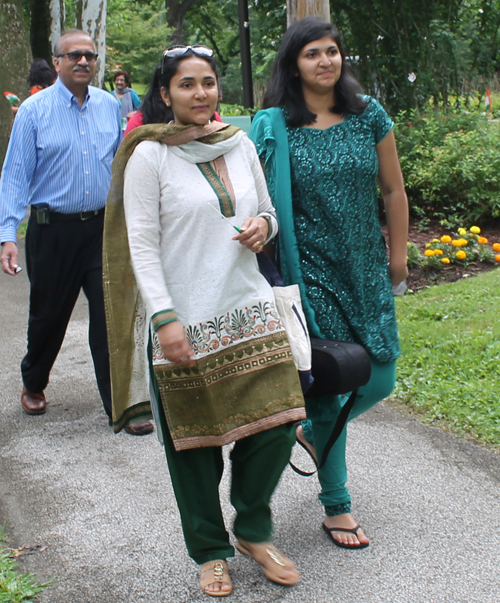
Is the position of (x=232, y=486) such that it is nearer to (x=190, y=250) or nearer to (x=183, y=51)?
(x=190, y=250)

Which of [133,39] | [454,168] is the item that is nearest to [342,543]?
[454,168]

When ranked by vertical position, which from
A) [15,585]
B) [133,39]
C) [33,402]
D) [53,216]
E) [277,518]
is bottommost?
[33,402]

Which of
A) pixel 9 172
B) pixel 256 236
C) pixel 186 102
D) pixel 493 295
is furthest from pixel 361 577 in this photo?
pixel 493 295

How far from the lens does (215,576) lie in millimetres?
2797

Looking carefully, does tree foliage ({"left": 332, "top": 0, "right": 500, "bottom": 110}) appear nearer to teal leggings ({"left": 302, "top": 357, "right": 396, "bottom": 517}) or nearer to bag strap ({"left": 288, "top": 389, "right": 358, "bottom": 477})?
teal leggings ({"left": 302, "top": 357, "right": 396, "bottom": 517})

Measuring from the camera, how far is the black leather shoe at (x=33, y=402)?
480cm

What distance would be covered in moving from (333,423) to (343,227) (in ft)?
2.61

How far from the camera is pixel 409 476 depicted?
372cm

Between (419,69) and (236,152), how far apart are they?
11.8 m

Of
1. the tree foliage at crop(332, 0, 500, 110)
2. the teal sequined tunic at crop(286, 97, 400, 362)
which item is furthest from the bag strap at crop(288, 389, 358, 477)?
the tree foliage at crop(332, 0, 500, 110)

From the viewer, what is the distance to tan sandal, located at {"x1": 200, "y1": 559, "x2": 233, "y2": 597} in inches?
109

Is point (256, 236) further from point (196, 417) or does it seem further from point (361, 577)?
point (361, 577)

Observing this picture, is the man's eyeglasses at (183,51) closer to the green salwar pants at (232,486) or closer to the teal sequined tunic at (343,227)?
the teal sequined tunic at (343,227)

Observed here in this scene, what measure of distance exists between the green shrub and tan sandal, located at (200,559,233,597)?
7.01 m
